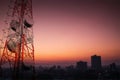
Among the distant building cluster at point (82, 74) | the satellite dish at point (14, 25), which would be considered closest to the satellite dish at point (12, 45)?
the satellite dish at point (14, 25)

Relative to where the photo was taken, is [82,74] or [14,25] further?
[82,74]

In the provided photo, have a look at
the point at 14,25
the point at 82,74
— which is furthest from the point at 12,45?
the point at 82,74

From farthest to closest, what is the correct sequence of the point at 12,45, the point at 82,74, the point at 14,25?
the point at 82,74, the point at 14,25, the point at 12,45

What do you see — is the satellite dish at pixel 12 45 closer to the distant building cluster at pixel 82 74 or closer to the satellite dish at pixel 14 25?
the satellite dish at pixel 14 25

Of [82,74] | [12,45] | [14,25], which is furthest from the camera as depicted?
[82,74]

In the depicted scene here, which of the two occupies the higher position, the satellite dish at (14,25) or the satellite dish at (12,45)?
the satellite dish at (14,25)

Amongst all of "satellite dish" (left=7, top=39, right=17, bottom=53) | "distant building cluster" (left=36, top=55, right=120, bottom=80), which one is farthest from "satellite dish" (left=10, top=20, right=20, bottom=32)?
"distant building cluster" (left=36, top=55, right=120, bottom=80)

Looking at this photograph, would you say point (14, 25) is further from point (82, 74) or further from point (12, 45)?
point (82, 74)

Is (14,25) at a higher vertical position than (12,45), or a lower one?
higher

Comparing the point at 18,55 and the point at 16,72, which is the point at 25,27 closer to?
the point at 18,55

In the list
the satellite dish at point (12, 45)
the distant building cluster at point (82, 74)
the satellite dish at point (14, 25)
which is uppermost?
the satellite dish at point (14, 25)

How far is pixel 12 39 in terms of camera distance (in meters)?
12.7

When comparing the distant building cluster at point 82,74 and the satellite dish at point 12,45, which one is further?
the distant building cluster at point 82,74

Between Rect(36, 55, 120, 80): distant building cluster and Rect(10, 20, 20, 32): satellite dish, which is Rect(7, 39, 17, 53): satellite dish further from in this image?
Rect(36, 55, 120, 80): distant building cluster
